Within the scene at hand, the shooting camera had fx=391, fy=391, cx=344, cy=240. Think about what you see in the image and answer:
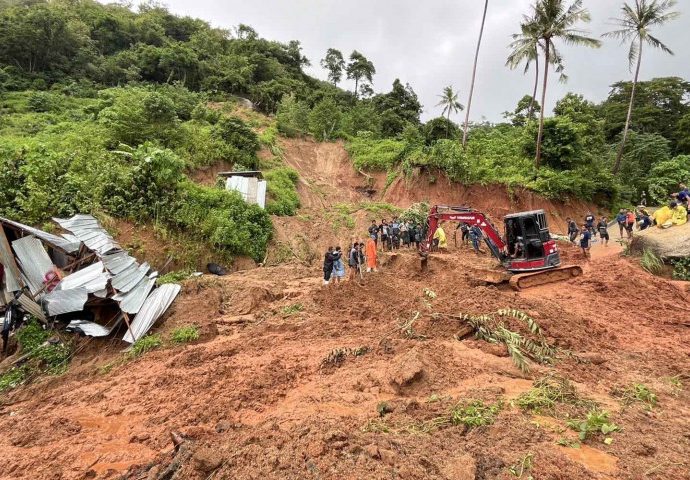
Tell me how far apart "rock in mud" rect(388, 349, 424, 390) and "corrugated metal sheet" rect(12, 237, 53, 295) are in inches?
325

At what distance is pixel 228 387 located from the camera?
612cm

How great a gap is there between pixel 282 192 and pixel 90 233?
11194mm

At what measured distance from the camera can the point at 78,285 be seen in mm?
8703

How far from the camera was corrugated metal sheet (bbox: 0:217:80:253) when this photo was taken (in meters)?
8.95

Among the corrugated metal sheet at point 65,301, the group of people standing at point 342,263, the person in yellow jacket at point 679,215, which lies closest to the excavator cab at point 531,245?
the group of people standing at point 342,263

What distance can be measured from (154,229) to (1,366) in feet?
20.6

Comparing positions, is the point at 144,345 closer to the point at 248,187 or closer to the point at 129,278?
the point at 129,278

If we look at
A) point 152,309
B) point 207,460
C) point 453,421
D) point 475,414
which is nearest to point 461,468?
point 453,421

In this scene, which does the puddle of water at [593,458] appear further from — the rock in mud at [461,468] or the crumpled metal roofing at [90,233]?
the crumpled metal roofing at [90,233]

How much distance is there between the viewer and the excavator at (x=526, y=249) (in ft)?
36.8

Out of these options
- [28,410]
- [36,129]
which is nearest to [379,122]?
[36,129]

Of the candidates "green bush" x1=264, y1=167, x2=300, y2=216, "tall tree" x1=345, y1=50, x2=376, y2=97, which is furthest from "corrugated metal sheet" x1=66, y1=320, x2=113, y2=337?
"tall tree" x1=345, y1=50, x2=376, y2=97

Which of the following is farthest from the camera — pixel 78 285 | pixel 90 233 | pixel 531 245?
pixel 531 245

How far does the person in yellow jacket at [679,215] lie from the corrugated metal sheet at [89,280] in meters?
16.5
